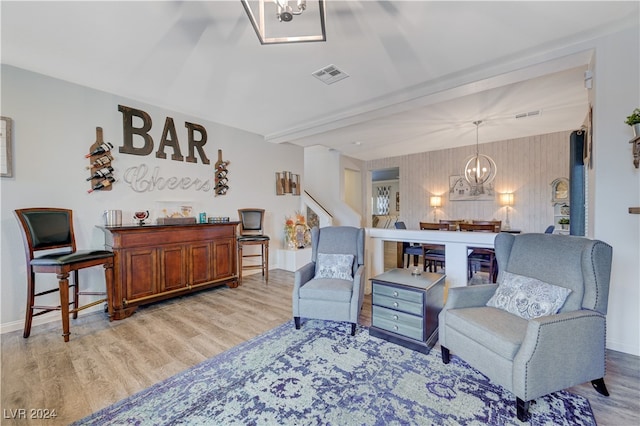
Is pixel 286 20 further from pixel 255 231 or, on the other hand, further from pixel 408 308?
pixel 255 231

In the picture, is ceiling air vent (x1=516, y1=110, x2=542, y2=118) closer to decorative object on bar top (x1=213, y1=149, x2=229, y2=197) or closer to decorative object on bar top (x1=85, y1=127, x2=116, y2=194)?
decorative object on bar top (x1=213, y1=149, x2=229, y2=197)

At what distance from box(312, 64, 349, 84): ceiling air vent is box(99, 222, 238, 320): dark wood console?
243cm

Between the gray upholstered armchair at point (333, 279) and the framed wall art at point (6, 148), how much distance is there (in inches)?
121

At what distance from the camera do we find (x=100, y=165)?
3221 mm

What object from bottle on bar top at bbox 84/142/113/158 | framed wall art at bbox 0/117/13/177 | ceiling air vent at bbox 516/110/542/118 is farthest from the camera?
ceiling air vent at bbox 516/110/542/118

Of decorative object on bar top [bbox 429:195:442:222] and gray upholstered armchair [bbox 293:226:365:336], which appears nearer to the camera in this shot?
gray upholstered armchair [bbox 293:226:365:336]

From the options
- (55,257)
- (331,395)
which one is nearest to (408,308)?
(331,395)

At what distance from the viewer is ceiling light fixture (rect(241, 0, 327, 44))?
61.2 inches

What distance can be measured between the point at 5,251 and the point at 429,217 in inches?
298

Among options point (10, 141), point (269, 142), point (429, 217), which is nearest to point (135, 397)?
point (10, 141)

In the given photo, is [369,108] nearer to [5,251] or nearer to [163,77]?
[163,77]

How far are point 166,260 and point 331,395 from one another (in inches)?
104

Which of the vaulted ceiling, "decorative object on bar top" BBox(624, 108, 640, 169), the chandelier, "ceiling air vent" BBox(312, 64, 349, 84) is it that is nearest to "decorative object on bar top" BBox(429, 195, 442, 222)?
the chandelier

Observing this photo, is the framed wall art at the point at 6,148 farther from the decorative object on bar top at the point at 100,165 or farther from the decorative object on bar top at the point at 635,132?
the decorative object on bar top at the point at 635,132
